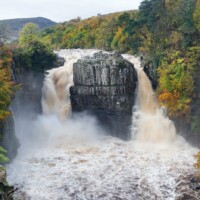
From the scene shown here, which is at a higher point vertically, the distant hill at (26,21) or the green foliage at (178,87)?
the distant hill at (26,21)

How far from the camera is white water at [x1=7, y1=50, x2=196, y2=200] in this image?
2698 centimetres

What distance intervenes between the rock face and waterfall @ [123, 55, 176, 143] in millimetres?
774

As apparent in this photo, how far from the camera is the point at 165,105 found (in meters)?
36.8

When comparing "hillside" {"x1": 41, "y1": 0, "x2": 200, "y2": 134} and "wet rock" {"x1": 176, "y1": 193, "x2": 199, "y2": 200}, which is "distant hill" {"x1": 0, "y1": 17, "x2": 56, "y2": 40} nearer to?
"hillside" {"x1": 41, "y1": 0, "x2": 200, "y2": 134}

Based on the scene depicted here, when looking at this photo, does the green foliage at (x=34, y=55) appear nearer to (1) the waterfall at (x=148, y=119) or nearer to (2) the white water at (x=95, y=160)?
(2) the white water at (x=95, y=160)

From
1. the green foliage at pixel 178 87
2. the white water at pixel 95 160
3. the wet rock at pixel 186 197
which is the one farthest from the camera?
the green foliage at pixel 178 87

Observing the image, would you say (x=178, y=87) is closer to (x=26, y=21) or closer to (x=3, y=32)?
(x=3, y=32)

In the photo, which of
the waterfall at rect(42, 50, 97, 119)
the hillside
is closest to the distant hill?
the hillside

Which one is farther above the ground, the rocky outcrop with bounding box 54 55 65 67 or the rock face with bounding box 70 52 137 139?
the rocky outcrop with bounding box 54 55 65 67

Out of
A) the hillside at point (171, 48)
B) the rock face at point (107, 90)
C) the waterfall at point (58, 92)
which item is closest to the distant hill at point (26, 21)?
the hillside at point (171, 48)

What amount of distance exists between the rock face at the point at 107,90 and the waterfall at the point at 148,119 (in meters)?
0.77

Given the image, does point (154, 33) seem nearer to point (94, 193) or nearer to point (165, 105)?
point (165, 105)

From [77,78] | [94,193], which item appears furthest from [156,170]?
[77,78]

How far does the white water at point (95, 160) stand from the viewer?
26984mm
